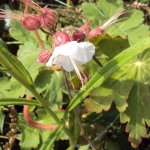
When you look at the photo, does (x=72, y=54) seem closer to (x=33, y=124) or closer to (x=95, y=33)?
(x=95, y=33)

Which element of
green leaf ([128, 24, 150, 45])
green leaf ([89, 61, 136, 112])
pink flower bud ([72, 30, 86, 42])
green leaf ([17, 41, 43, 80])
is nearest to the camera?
pink flower bud ([72, 30, 86, 42])

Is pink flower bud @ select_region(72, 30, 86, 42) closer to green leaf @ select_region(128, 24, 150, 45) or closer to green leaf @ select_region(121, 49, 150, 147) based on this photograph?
green leaf @ select_region(121, 49, 150, 147)

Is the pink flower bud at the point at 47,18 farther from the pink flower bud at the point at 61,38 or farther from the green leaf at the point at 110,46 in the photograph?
the green leaf at the point at 110,46

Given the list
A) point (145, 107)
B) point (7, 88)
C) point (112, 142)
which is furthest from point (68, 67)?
point (112, 142)

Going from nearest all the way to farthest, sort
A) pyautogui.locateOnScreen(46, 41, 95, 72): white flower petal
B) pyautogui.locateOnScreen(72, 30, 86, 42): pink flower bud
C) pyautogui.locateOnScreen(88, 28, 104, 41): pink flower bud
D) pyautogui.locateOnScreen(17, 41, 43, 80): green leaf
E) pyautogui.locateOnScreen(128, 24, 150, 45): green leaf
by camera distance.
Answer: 1. pyautogui.locateOnScreen(46, 41, 95, 72): white flower petal
2. pyautogui.locateOnScreen(72, 30, 86, 42): pink flower bud
3. pyautogui.locateOnScreen(88, 28, 104, 41): pink flower bud
4. pyautogui.locateOnScreen(17, 41, 43, 80): green leaf
5. pyautogui.locateOnScreen(128, 24, 150, 45): green leaf

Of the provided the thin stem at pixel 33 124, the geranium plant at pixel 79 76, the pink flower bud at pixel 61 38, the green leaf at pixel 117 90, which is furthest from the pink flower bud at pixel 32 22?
the thin stem at pixel 33 124

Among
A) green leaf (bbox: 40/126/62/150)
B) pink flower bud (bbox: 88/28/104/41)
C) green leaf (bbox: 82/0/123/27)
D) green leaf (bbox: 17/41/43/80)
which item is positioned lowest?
green leaf (bbox: 40/126/62/150)

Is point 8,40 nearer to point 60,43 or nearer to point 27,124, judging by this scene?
point 27,124

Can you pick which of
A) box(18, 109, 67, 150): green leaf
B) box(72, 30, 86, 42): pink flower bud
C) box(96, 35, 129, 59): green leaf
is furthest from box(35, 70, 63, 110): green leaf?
box(72, 30, 86, 42): pink flower bud

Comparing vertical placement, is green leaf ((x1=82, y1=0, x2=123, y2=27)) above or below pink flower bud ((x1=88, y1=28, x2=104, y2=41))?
below
